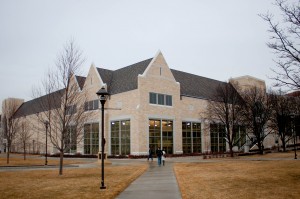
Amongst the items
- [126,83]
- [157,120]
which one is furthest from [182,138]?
[126,83]

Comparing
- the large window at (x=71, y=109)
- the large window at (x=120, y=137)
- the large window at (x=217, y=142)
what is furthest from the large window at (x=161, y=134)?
the large window at (x=71, y=109)

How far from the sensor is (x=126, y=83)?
51.7 meters

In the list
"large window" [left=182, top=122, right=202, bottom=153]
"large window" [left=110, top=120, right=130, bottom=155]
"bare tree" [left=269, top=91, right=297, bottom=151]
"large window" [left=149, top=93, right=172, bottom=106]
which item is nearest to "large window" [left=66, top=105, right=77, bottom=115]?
"large window" [left=110, top=120, right=130, bottom=155]

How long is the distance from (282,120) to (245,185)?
45.5 metres

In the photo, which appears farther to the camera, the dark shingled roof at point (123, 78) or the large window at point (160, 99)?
the dark shingled roof at point (123, 78)

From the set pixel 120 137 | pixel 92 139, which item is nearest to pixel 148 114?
pixel 120 137

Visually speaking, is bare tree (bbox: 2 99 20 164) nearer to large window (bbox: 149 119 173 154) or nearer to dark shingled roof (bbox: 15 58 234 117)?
dark shingled roof (bbox: 15 58 234 117)

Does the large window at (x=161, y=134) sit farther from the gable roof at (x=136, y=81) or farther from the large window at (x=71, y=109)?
the large window at (x=71, y=109)

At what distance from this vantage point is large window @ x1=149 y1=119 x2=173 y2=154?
4884cm

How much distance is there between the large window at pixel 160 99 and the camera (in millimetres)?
49656

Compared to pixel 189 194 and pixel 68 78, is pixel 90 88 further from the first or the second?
pixel 189 194

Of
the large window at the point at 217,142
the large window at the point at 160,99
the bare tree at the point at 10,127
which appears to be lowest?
the large window at the point at 217,142

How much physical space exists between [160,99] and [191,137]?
995cm

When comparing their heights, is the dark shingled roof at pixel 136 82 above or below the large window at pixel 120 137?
above
